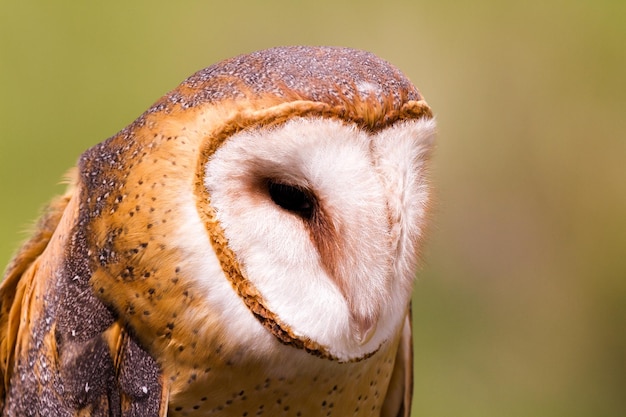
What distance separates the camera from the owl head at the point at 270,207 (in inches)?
35.4

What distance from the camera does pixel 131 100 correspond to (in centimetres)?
265

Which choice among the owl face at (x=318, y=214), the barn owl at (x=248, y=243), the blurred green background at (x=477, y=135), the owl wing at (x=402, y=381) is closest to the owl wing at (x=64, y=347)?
the barn owl at (x=248, y=243)

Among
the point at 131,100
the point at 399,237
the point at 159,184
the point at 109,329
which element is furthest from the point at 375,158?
the point at 131,100

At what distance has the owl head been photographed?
2.95ft

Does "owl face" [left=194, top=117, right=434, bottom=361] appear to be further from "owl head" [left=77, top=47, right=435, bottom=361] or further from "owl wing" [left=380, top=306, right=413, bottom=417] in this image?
"owl wing" [left=380, top=306, right=413, bottom=417]

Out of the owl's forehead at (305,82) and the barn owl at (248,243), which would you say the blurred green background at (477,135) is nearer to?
the barn owl at (248,243)

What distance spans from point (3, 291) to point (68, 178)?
0.66 feet

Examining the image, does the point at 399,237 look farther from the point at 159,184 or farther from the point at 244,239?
the point at 159,184

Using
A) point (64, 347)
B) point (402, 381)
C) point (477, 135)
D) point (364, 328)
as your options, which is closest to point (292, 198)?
point (364, 328)

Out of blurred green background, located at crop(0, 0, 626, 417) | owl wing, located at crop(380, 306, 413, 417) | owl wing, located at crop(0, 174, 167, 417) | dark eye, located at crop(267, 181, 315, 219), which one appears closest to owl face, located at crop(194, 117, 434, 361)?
dark eye, located at crop(267, 181, 315, 219)

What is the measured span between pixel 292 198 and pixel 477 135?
178 cm

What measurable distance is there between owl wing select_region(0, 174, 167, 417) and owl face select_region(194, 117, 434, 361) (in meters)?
0.16

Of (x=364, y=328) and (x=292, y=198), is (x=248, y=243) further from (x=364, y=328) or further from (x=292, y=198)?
(x=364, y=328)

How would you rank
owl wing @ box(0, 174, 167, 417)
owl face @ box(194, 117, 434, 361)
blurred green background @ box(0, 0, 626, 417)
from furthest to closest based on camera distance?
blurred green background @ box(0, 0, 626, 417) < owl wing @ box(0, 174, 167, 417) < owl face @ box(194, 117, 434, 361)
